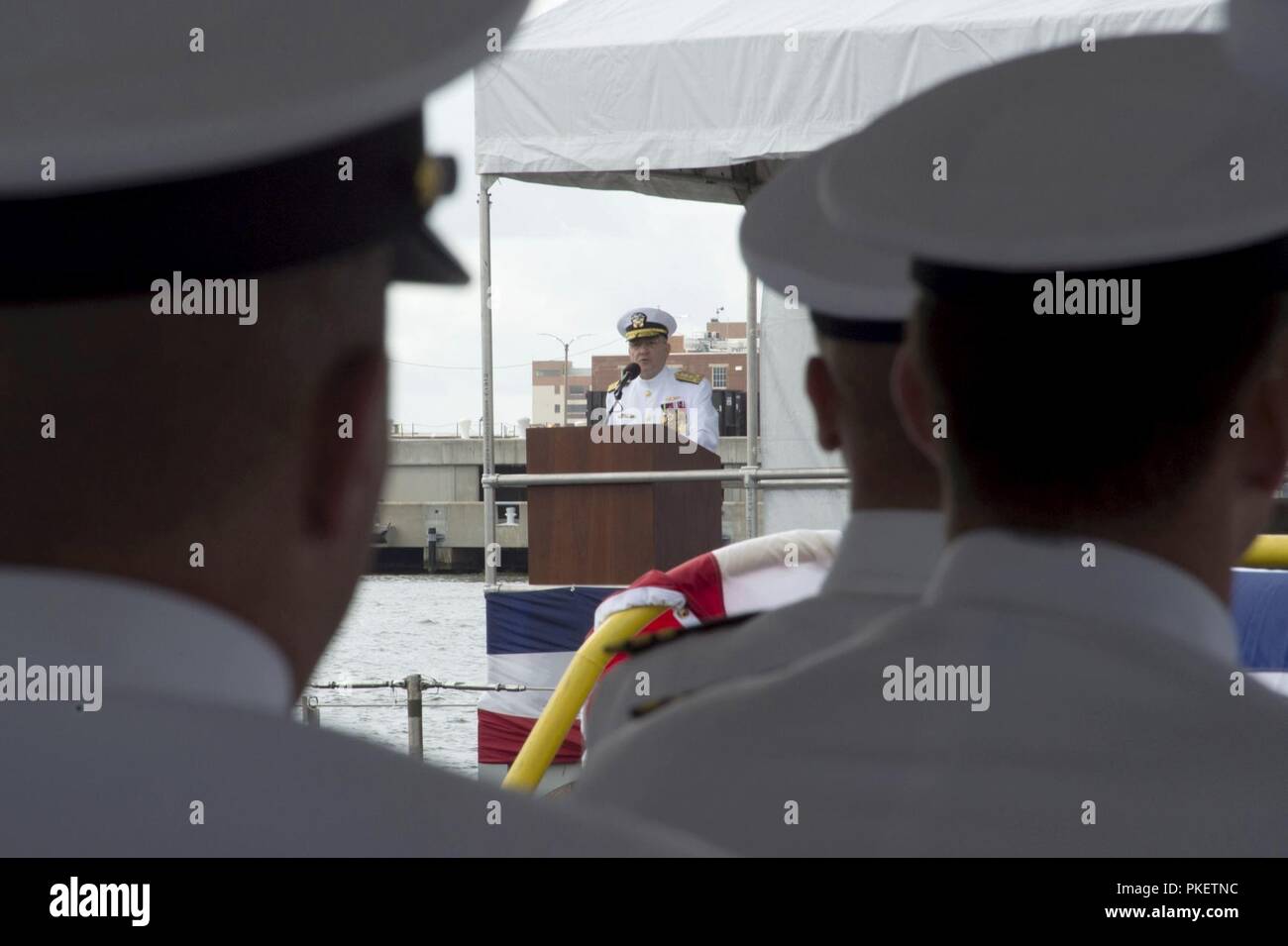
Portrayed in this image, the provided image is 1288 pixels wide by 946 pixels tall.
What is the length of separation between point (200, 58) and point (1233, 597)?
66 centimetres

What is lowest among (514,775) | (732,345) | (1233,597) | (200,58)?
(514,775)

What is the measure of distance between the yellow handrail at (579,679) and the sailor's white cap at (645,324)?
20cm

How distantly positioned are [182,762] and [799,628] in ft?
1.33

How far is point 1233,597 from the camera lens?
0.92m

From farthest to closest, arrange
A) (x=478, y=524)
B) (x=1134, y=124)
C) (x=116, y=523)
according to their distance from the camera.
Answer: (x=478, y=524), (x=1134, y=124), (x=116, y=523)

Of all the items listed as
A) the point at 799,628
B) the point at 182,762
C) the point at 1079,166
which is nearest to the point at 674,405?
the point at 799,628

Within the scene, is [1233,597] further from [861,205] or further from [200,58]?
[200,58]

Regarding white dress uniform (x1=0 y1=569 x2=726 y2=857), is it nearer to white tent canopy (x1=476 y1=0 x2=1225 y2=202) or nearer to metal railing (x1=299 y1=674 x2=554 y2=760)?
metal railing (x1=299 y1=674 x2=554 y2=760)

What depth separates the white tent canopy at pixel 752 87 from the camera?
829mm

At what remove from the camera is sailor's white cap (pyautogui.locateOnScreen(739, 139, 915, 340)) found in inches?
33.9

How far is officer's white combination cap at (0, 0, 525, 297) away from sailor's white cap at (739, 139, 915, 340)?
233mm

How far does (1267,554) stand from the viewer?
40.6 inches

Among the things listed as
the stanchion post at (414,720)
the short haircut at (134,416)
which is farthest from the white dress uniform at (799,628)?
the short haircut at (134,416)

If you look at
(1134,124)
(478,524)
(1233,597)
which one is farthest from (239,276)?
(1233,597)
